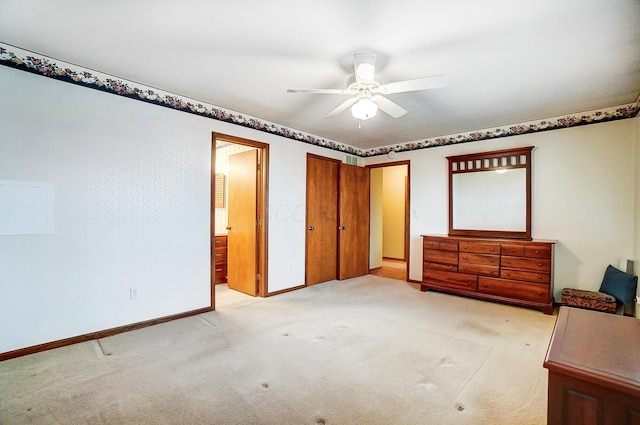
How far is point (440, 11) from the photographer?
1855 mm

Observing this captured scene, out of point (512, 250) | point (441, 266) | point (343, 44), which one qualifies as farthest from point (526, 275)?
point (343, 44)

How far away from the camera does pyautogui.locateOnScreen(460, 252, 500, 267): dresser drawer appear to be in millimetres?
3976

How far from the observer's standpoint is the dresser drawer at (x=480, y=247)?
3.97m

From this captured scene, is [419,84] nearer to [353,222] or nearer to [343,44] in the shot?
[343,44]

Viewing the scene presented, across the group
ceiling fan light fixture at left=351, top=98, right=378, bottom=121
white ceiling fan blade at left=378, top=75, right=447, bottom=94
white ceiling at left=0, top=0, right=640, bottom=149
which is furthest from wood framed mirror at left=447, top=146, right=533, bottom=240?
ceiling fan light fixture at left=351, top=98, right=378, bottom=121

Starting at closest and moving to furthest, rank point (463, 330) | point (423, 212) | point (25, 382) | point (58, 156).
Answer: point (25, 382) → point (58, 156) → point (463, 330) → point (423, 212)

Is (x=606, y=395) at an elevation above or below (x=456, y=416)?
above

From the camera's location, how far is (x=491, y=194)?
439cm

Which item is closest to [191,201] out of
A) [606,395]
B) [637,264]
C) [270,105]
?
[270,105]

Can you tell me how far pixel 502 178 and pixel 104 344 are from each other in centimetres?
525

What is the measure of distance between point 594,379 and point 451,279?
3.52 m

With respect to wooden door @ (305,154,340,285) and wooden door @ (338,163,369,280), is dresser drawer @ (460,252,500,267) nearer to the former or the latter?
wooden door @ (338,163,369,280)

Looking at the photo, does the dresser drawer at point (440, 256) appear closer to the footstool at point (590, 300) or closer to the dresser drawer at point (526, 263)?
the dresser drawer at point (526, 263)

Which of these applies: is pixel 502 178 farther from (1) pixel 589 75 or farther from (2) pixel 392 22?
(2) pixel 392 22
